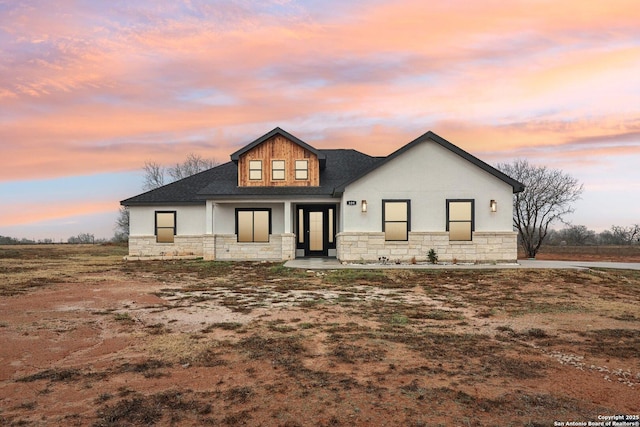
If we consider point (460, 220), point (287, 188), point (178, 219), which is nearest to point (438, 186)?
point (460, 220)

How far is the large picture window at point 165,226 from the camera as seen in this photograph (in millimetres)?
23781

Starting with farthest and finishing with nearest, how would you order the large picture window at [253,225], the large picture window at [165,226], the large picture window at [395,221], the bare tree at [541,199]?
the bare tree at [541,199] → the large picture window at [165,226] → the large picture window at [253,225] → the large picture window at [395,221]

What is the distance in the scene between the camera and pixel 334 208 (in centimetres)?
2264

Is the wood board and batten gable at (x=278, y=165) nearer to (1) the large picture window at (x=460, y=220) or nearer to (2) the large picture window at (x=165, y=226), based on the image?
(2) the large picture window at (x=165, y=226)

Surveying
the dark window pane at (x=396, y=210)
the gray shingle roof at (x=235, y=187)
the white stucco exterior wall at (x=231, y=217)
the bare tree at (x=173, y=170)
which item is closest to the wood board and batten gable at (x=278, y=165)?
the gray shingle roof at (x=235, y=187)

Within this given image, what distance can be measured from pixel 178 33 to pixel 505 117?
17392 mm

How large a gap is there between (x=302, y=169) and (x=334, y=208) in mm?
2780

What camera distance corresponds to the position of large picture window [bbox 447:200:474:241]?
61.1 feet

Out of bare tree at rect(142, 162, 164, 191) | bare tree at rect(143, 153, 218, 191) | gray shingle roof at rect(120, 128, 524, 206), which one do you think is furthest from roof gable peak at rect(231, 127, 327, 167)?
bare tree at rect(142, 162, 164, 191)

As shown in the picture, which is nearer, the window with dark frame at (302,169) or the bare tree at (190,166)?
the window with dark frame at (302,169)

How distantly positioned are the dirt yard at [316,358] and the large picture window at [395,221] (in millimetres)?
7173

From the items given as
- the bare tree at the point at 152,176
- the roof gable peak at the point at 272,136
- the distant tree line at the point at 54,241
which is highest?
the bare tree at the point at 152,176

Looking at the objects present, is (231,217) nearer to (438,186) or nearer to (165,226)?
(165,226)

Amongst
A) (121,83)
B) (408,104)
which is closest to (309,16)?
(408,104)
